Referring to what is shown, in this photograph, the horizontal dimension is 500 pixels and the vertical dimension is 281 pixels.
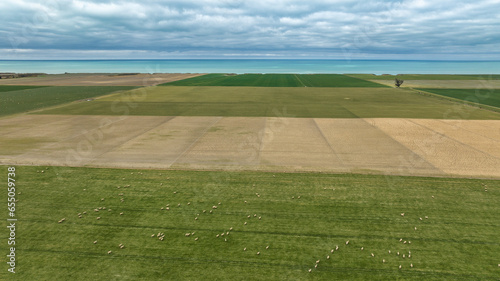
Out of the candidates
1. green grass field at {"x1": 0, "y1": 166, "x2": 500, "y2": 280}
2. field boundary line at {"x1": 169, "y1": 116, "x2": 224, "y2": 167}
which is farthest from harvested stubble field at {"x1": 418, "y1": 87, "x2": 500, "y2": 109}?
field boundary line at {"x1": 169, "y1": 116, "x2": 224, "y2": 167}

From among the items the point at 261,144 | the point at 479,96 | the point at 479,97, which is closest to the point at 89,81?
the point at 261,144

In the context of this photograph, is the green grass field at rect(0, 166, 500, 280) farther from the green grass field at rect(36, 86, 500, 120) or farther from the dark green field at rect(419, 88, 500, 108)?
the dark green field at rect(419, 88, 500, 108)

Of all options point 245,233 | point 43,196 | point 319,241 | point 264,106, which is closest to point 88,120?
point 43,196

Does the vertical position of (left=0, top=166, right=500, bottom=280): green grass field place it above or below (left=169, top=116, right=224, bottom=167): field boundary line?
below

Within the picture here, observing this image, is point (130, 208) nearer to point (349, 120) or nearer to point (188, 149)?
point (188, 149)

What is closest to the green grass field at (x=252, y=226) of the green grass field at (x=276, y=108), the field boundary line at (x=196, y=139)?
the field boundary line at (x=196, y=139)

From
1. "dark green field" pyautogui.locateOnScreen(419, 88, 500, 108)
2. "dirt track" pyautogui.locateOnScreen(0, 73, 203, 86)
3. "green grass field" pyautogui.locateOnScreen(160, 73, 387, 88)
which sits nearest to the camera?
"dark green field" pyautogui.locateOnScreen(419, 88, 500, 108)

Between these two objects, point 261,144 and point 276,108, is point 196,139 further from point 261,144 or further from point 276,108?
point 276,108
